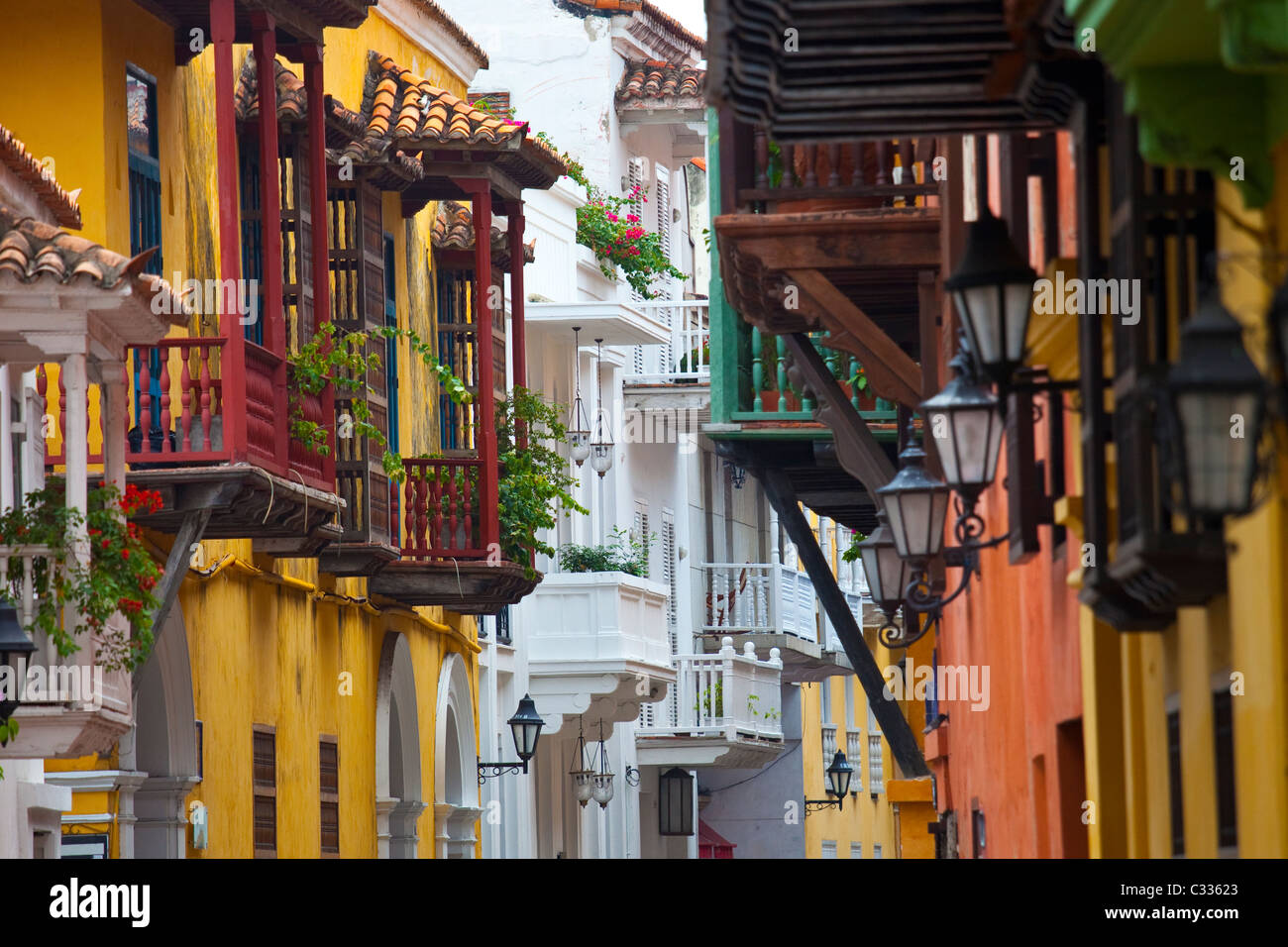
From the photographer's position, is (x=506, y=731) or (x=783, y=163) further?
(x=506, y=731)

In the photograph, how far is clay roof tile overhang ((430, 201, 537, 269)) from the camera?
24.8 meters

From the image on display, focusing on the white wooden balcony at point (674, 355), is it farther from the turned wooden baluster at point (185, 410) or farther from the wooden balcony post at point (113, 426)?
the wooden balcony post at point (113, 426)

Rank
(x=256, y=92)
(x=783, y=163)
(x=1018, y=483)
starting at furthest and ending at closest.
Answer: (x=256, y=92)
(x=783, y=163)
(x=1018, y=483)

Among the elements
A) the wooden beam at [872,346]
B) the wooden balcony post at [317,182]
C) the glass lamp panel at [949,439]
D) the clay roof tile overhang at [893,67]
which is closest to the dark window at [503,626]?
the wooden balcony post at [317,182]

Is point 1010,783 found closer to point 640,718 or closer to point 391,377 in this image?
point 391,377

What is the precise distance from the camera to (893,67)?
24.2ft

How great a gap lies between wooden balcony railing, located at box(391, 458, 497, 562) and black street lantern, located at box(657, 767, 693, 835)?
501 inches

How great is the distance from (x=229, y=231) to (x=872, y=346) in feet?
15.4

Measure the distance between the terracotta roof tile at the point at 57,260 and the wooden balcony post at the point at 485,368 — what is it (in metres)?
8.66

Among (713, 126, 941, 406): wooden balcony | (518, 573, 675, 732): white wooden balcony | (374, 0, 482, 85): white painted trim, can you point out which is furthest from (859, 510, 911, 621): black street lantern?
(518, 573, 675, 732): white wooden balcony

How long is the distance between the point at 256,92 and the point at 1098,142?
38.0 feet

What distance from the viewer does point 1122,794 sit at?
8.23 meters

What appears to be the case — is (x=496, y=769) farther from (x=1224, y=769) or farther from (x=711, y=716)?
(x=1224, y=769)
